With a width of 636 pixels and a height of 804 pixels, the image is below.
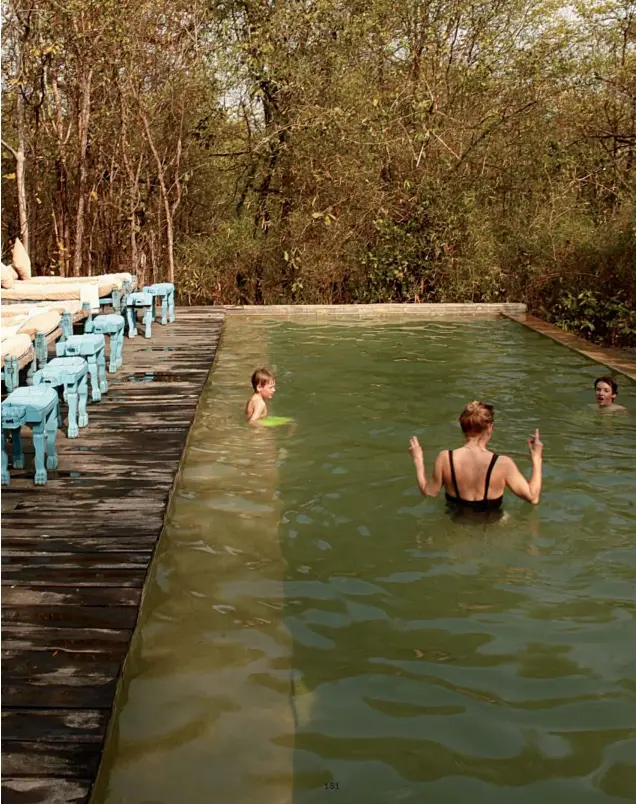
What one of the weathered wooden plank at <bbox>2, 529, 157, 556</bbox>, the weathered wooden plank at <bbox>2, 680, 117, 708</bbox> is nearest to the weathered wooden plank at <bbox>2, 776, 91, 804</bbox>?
the weathered wooden plank at <bbox>2, 680, 117, 708</bbox>

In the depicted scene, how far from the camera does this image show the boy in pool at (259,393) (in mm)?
7277

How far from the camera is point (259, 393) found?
736cm

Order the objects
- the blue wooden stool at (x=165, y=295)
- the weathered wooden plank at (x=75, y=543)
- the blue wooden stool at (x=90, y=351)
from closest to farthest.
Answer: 1. the weathered wooden plank at (x=75, y=543)
2. the blue wooden stool at (x=90, y=351)
3. the blue wooden stool at (x=165, y=295)

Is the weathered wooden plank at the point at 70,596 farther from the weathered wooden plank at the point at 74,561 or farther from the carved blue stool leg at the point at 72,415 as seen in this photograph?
the carved blue stool leg at the point at 72,415

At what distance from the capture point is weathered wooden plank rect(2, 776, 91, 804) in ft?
7.77

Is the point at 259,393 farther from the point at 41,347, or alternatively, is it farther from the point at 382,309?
the point at 382,309

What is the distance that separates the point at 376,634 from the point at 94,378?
13.7ft

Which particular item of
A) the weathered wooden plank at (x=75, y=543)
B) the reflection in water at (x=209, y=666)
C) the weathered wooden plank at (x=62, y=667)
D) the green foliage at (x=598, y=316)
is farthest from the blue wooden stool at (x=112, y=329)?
the green foliage at (x=598, y=316)

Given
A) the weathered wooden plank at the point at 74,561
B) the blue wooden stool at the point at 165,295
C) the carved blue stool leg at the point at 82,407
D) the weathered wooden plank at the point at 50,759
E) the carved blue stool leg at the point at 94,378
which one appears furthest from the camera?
the blue wooden stool at the point at 165,295

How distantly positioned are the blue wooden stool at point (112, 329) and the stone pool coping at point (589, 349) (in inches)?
187

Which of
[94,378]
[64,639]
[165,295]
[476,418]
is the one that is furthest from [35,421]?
[165,295]

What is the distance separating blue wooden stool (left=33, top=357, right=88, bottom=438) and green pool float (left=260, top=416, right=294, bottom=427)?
1457mm

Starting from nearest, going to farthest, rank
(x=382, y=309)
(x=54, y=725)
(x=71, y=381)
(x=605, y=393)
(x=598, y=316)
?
1. (x=54, y=725)
2. (x=71, y=381)
3. (x=605, y=393)
4. (x=598, y=316)
5. (x=382, y=309)

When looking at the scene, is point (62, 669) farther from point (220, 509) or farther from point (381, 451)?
point (381, 451)
